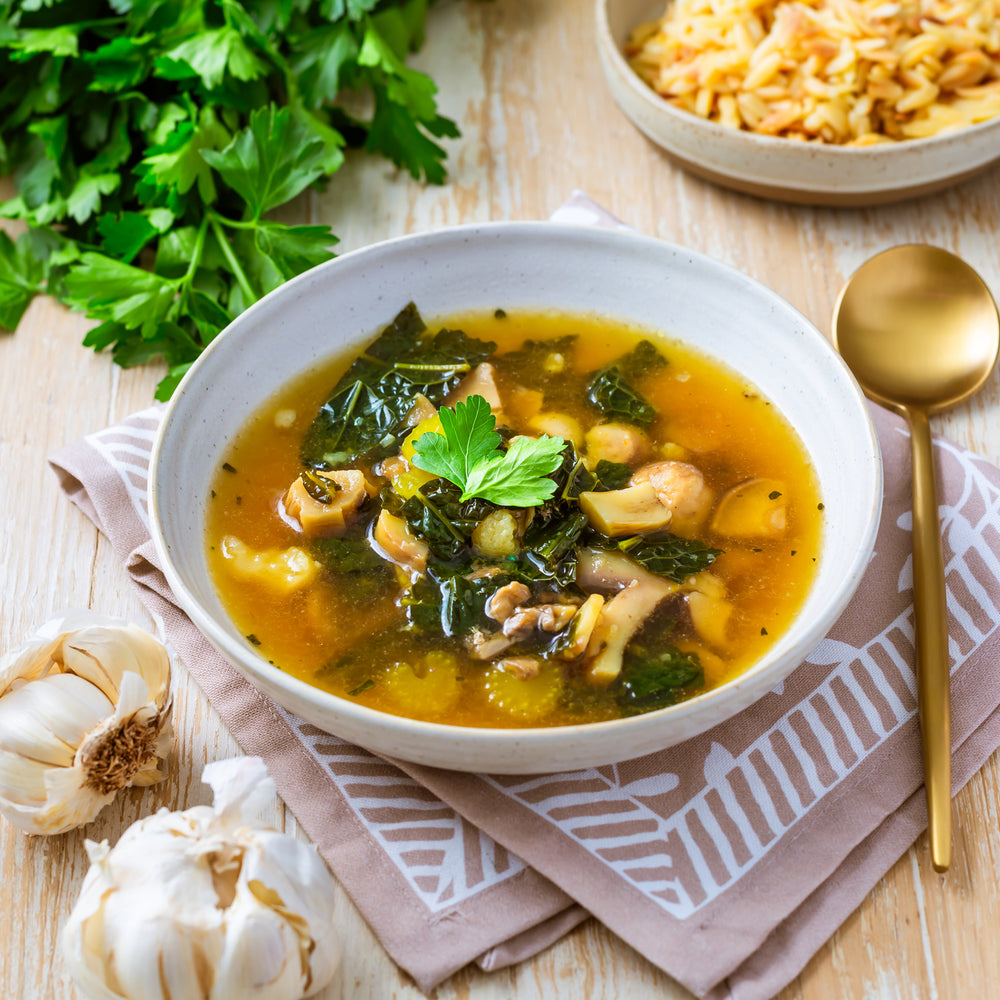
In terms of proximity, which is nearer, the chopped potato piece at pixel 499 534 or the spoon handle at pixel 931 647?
the spoon handle at pixel 931 647

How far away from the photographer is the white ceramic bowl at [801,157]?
3799 millimetres

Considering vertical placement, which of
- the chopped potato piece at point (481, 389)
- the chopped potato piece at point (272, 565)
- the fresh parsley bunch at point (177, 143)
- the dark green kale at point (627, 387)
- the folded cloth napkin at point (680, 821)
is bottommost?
the folded cloth napkin at point (680, 821)

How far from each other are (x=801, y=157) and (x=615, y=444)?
1.52m

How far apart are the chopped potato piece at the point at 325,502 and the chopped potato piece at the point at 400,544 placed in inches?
3.6

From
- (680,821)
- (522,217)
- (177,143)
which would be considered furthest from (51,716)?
(522,217)

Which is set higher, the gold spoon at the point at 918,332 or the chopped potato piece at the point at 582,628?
the chopped potato piece at the point at 582,628

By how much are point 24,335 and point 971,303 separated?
10.7 ft

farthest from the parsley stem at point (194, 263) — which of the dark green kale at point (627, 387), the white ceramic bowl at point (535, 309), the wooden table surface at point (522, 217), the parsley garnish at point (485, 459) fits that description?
the dark green kale at point (627, 387)

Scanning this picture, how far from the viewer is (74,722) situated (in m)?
2.40

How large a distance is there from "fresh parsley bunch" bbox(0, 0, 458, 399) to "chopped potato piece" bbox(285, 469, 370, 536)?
2.59 ft

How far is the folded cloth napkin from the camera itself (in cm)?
229

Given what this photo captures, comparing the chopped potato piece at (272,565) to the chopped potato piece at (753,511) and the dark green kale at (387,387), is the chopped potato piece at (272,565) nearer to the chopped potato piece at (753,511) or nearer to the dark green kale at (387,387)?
the dark green kale at (387,387)

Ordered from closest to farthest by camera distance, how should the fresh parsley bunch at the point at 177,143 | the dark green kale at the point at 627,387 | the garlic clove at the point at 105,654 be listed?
the garlic clove at the point at 105,654, the dark green kale at the point at 627,387, the fresh parsley bunch at the point at 177,143

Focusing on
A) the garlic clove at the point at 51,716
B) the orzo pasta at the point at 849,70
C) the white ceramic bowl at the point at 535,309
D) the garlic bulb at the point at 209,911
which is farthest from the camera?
the orzo pasta at the point at 849,70
